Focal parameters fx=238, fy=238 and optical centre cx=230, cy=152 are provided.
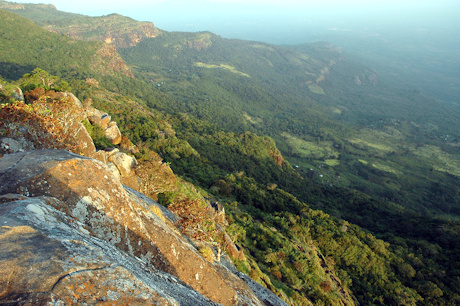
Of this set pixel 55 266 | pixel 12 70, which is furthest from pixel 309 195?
pixel 12 70

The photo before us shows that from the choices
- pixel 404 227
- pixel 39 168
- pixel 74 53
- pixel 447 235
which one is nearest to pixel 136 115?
pixel 39 168

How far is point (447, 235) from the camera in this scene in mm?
51875

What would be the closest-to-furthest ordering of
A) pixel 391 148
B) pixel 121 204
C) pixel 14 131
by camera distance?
1. pixel 121 204
2. pixel 14 131
3. pixel 391 148

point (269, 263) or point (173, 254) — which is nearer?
point (173, 254)

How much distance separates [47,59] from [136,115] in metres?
87.9

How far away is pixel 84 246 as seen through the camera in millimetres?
5789

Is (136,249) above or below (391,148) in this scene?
above

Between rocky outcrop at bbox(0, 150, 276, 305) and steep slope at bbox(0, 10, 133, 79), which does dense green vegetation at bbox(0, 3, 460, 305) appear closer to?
steep slope at bbox(0, 10, 133, 79)

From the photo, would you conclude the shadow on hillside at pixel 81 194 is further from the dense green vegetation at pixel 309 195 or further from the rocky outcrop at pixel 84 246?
the dense green vegetation at pixel 309 195

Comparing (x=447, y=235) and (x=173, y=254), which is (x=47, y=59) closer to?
(x=173, y=254)

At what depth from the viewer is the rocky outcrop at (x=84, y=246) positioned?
4629mm

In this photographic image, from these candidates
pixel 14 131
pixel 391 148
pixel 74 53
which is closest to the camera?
pixel 14 131

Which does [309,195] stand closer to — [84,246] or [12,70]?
[84,246]

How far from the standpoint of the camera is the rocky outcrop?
4.63 metres
